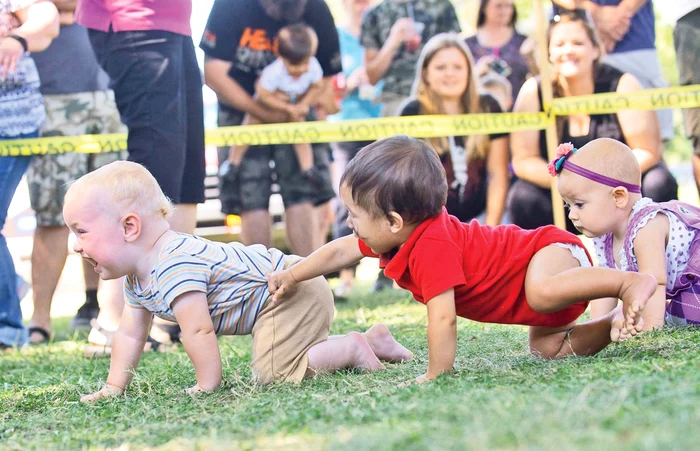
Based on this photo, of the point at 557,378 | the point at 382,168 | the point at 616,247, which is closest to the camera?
the point at 557,378

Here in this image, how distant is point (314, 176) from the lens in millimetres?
6062

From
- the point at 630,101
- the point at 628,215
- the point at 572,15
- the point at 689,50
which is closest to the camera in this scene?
the point at 628,215

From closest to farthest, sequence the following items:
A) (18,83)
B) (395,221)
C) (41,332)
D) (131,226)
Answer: (395,221) → (131,226) → (41,332) → (18,83)

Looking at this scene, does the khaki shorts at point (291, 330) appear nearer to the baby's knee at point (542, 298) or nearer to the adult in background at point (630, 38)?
the baby's knee at point (542, 298)

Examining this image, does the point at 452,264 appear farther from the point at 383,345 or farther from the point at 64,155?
the point at 64,155

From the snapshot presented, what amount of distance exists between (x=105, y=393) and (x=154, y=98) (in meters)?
1.68

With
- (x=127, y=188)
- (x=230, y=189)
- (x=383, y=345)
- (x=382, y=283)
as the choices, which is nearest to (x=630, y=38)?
(x=382, y=283)

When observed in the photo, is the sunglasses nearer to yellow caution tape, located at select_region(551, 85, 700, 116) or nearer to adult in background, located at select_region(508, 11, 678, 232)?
adult in background, located at select_region(508, 11, 678, 232)

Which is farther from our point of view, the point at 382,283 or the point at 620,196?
the point at 382,283

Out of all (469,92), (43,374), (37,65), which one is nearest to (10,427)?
(43,374)

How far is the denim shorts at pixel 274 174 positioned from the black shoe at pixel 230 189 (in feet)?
0.17

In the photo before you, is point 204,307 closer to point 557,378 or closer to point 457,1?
point 557,378

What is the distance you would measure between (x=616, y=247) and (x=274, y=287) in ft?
4.52

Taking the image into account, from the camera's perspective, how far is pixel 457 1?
20.4 ft
